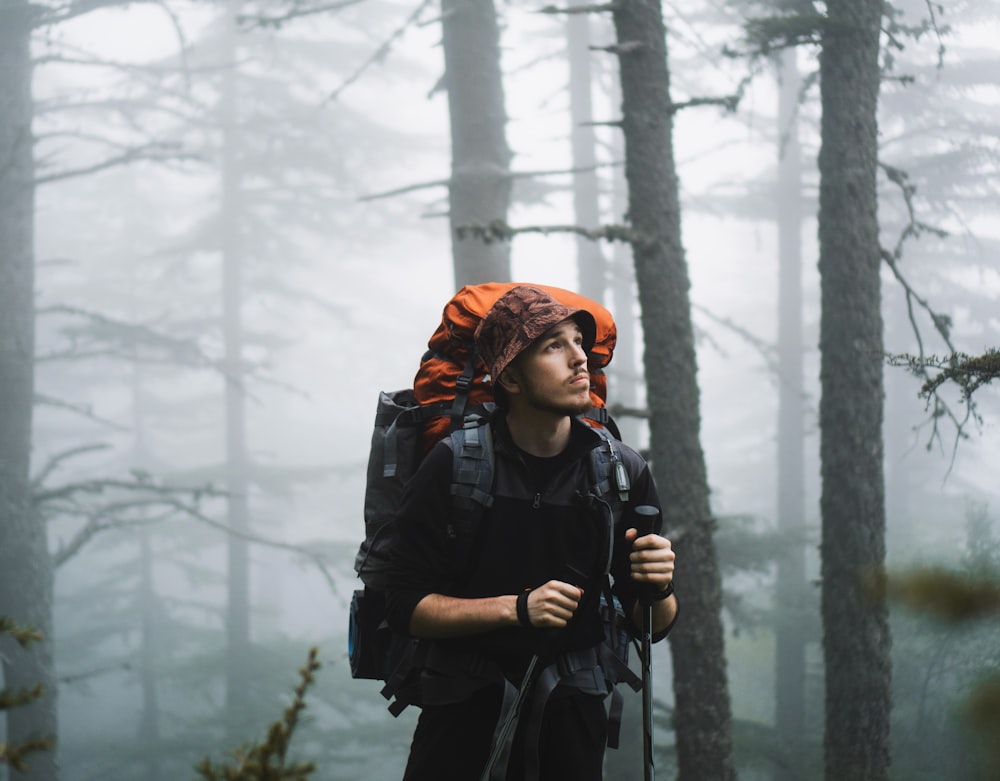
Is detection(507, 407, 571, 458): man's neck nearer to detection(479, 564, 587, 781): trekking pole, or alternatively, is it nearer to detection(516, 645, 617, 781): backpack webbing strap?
detection(479, 564, 587, 781): trekking pole

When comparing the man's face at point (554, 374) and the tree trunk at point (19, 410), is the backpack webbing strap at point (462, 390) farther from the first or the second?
the tree trunk at point (19, 410)

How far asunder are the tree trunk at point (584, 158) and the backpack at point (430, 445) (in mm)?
13769

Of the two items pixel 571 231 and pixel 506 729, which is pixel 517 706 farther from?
pixel 571 231

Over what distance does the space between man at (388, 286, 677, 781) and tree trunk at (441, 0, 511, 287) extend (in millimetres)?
5356

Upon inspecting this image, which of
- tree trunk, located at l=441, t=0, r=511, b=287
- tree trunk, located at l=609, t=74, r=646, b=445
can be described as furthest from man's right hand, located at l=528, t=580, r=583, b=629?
tree trunk, located at l=609, t=74, r=646, b=445

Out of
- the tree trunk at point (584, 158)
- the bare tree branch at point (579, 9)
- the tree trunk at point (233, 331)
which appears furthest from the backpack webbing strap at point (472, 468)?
the tree trunk at point (233, 331)

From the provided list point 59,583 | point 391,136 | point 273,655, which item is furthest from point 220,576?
point 391,136

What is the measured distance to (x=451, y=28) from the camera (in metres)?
8.13

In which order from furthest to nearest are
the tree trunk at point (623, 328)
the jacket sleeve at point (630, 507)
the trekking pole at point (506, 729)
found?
the tree trunk at point (623, 328) < the jacket sleeve at point (630, 507) < the trekking pole at point (506, 729)

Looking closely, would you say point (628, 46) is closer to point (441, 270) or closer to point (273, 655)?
point (273, 655)

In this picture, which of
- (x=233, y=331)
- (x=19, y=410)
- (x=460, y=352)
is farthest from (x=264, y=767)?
(x=233, y=331)

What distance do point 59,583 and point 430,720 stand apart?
99.9ft

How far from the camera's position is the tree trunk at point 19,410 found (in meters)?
9.21

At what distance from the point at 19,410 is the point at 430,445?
863 cm
